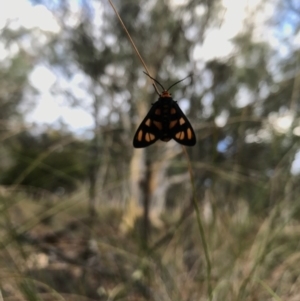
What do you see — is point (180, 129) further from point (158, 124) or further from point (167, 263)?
point (167, 263)

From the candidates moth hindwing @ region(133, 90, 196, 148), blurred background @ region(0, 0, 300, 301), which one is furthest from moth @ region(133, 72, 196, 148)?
blurred background @ region(0, 0, 300, 301)

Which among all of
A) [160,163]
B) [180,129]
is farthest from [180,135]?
[160,163]

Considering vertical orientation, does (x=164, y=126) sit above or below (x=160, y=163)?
below

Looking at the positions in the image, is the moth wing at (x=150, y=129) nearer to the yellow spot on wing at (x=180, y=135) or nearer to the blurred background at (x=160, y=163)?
the yellow spot on wing at (x=180, y=135)

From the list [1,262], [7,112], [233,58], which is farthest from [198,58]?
[7,112]

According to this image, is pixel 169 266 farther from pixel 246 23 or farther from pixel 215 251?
pixel 246 23

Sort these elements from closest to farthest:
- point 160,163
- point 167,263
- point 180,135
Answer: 1. point 180,135
2. point 167,263
3. point 160,163

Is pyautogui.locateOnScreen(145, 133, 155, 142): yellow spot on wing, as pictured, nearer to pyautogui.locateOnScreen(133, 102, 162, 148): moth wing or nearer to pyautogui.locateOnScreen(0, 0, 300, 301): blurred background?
pyautogui.locateOnScreen(133, 102, 162, 148): moth wing

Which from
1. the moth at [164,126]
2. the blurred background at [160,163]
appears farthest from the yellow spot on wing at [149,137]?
the blurred background at [160,163]
